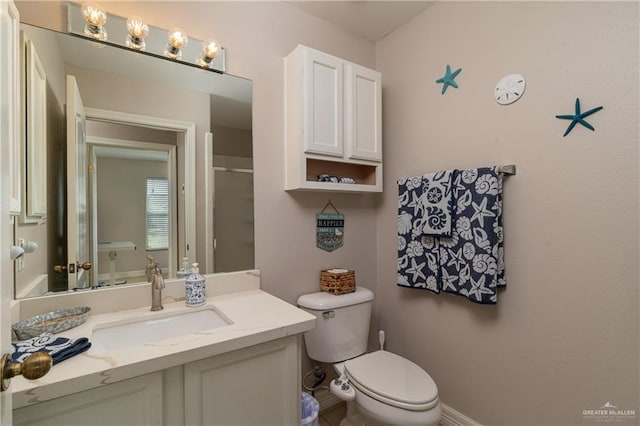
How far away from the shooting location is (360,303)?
1678 millimetres

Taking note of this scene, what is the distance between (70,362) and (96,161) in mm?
800

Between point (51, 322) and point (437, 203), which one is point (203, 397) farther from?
point (437, 203)

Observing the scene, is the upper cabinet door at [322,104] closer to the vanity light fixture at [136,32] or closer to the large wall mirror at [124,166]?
the large wall mirror at [124,166]

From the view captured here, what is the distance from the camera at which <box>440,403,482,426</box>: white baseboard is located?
1.56 m

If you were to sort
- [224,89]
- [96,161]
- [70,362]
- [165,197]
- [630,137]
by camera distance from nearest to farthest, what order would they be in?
[70,362], [630,137], [96,161], [165,197], [224,89]

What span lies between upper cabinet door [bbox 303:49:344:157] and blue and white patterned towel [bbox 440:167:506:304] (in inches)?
26.4

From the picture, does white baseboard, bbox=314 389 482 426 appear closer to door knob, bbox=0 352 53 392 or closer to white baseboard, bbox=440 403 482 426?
white baseboard, bbox=440 403 482 426

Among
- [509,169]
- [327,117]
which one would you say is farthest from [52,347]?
[509,169]

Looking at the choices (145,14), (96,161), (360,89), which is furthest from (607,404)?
(145,14)

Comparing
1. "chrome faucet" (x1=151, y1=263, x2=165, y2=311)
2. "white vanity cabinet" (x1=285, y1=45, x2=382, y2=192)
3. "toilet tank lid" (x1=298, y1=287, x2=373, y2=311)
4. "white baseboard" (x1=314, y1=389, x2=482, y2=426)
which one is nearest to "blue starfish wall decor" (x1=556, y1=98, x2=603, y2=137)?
"white vanity cabinet" (x1=285, y1=45, x2=382, y2=192)

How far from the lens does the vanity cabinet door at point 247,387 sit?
2.96 feet

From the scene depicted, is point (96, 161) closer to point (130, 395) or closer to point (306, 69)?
point (130, 395)

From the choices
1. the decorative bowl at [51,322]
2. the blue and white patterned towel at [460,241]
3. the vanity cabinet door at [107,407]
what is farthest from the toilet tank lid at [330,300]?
the decorative bowl at [51,322]

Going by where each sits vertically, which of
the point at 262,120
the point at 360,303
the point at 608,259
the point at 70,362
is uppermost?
the point at 262,120
